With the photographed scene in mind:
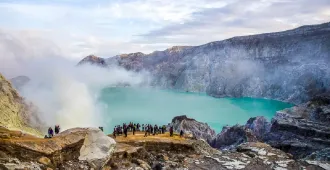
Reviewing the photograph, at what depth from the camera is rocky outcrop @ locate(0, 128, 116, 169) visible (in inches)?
872

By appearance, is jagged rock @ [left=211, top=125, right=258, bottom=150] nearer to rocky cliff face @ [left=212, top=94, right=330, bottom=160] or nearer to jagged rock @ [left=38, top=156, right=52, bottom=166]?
rocky cliff face @ [left=212, top=94, right=330, bottom=160]

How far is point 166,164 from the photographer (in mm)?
31594

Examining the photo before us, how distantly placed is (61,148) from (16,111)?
156ft

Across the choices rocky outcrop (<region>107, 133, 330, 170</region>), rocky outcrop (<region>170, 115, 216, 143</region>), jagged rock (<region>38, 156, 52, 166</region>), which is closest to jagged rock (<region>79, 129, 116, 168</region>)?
rocky outcrop (<region>107, 133, 330, 170</region>)

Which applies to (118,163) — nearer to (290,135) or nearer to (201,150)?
(201,150)

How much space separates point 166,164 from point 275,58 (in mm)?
176328

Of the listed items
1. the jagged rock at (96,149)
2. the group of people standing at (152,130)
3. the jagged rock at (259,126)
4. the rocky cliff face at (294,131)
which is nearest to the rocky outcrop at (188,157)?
the jagged rock at (96,149)

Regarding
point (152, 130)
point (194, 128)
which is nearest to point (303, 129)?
point (194, 128)

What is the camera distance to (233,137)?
60219 mm

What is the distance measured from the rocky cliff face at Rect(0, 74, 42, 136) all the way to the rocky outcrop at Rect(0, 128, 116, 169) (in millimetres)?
36100

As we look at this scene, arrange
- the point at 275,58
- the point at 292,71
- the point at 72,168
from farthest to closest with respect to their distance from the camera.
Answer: the point at 275,58 < the point at 292,71 < the point at 72,168

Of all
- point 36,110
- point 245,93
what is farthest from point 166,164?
point 245,93

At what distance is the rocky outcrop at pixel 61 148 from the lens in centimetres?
2216

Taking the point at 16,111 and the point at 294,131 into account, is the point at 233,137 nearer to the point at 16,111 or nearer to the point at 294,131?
the point at 294,131
